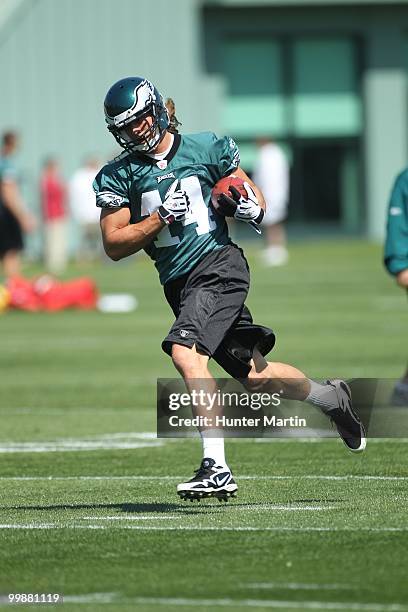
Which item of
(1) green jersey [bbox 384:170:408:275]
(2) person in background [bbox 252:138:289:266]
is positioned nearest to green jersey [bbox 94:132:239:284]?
(1) green jersey [bbox 384:170:408:275]

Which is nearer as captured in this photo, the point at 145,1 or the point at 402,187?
the point at 402,187

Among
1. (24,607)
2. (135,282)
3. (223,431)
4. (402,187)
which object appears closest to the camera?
(24,607)

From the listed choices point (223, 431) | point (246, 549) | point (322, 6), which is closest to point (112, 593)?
point (246, 549)

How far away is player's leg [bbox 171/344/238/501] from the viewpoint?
23.1ft

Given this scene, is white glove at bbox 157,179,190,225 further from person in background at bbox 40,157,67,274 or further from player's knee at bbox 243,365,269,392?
person in background at bbox 40,157,67,274

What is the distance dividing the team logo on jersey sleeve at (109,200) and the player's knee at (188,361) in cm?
76

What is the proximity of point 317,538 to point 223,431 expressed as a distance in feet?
3.65

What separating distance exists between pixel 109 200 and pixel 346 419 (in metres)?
1.64

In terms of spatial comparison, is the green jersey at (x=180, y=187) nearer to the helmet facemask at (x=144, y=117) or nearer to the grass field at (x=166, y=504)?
the helmet facemask at (x=144, y=117)

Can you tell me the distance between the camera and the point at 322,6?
3575cm

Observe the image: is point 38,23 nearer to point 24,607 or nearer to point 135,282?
point 135,282

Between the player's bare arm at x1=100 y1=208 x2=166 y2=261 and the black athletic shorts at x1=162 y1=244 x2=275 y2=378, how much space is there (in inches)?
12.4

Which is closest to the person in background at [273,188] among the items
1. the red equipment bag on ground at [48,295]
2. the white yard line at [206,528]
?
the red equipment bag on ground at [48,295]

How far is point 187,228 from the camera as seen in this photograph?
7.55 meters
